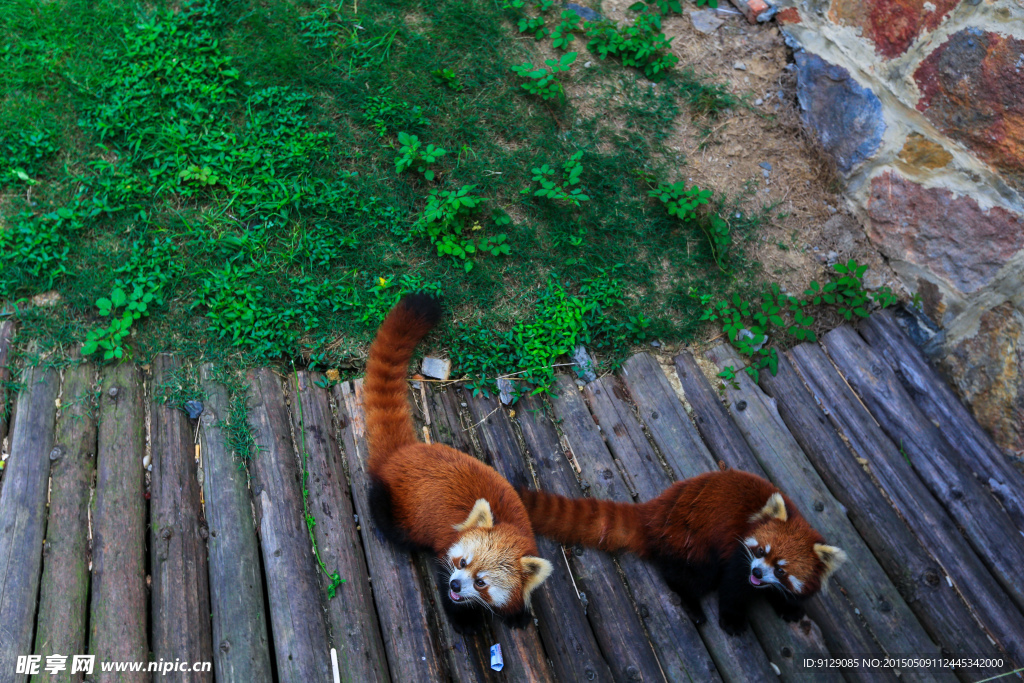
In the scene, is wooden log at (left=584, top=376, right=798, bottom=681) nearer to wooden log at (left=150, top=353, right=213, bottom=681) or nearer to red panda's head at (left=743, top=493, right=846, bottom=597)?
red panda's head at (left=743, top=493, right=846, bottom=597)

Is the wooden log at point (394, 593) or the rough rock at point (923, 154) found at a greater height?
the rough rock at point (923, 154)

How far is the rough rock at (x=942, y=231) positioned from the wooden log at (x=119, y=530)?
4126 mm

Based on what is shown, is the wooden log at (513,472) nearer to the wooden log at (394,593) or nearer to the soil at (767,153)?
the wooden log at (394,593)

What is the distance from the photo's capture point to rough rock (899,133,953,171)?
10.1 ft

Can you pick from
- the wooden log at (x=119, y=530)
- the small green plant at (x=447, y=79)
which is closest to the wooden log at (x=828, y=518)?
the small green plant at (x=447, y=79)

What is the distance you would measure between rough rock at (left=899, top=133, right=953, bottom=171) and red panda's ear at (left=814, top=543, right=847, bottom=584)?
217cm

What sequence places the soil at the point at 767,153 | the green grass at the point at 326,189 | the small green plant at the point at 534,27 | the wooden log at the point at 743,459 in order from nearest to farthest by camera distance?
1. the wooden log at the point at 743,459
2. the green grass at the point at 326,189
3. the soil at the point at 767,153
4. the small green plant at the point at 534,27

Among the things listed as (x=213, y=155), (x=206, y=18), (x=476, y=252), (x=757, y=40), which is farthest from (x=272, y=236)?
(x=757, y=40)

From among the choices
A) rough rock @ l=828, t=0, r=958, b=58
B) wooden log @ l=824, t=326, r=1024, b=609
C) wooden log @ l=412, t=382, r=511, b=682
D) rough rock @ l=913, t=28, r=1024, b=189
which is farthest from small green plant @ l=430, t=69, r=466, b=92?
wooden log @ l=824, t=326, r=1024, b=609

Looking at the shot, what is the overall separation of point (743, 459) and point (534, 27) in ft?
10.3

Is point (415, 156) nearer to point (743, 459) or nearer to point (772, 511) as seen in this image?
point (743, 459)

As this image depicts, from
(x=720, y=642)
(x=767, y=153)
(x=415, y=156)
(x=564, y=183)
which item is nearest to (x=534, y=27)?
(x=564, y=183)

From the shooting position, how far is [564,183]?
3.61 meters

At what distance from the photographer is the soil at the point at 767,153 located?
3590mm
